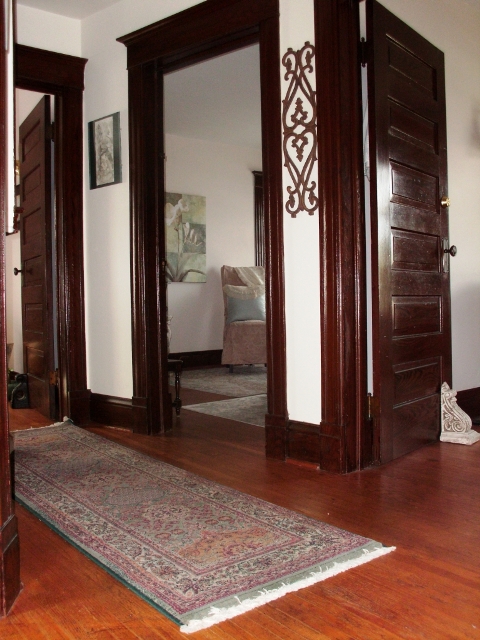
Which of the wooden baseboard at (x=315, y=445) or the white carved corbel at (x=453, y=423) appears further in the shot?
the white carved corbel at (x=453, y=423)

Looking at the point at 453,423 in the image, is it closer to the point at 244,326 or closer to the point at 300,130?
the point at 300,130

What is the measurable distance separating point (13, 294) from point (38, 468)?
10.9 feet

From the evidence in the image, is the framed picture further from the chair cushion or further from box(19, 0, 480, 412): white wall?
the chair cushion

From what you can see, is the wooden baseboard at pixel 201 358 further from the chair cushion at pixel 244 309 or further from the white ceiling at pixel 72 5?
the white ceiling at pixel 72 5

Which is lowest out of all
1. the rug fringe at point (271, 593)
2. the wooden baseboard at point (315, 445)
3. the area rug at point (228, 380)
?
the rug fringe at point (271, 593)

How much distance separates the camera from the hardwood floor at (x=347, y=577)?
1337 mm

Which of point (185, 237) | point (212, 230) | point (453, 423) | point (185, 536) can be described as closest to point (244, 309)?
point (185, 237)

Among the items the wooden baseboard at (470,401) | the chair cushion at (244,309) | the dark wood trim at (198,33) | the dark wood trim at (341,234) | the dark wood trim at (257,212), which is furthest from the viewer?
the dark wood trim at (257,212)

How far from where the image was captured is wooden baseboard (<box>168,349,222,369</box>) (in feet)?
22.8

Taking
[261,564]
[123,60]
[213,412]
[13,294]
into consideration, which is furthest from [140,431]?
[13,294]

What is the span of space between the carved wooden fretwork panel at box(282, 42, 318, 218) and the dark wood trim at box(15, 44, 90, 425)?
163cm

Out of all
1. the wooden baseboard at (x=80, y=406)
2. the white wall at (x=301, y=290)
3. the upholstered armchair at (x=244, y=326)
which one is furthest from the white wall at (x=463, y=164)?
Answer: the upholstered armchair at (x=244, y=326)

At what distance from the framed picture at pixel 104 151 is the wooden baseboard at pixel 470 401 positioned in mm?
2385

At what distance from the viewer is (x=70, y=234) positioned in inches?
150
